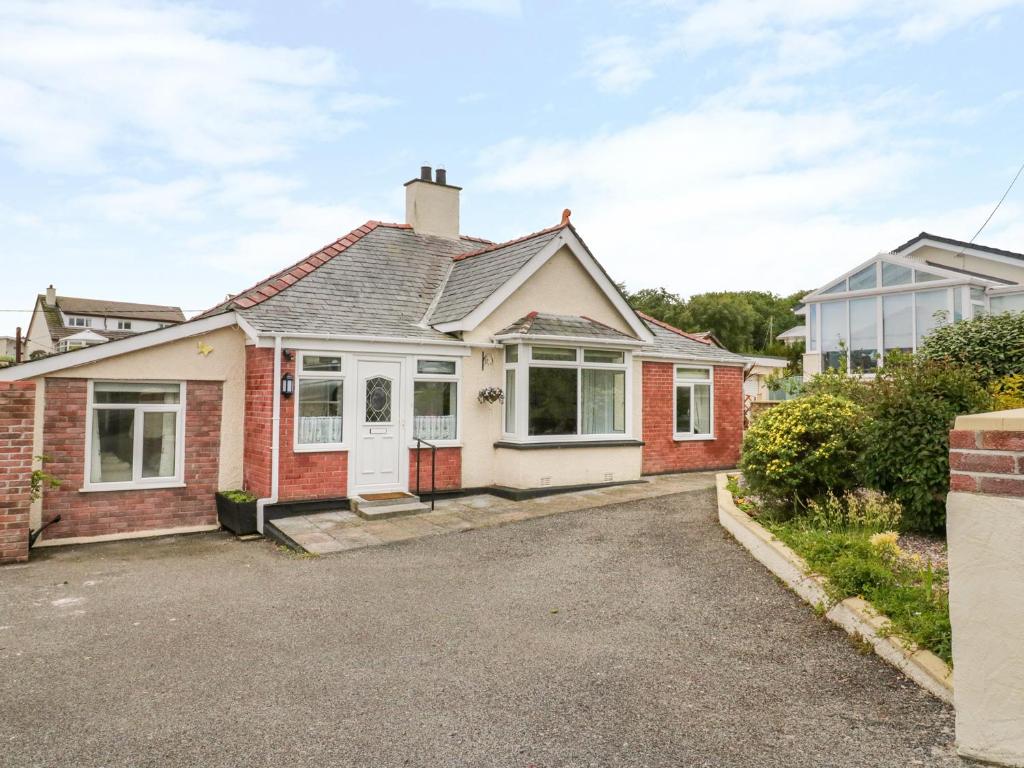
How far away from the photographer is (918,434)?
6.83 meters

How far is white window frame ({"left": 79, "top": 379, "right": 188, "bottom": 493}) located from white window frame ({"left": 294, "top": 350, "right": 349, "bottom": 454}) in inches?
69.5

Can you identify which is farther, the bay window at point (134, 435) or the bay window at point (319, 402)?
the bay window at point (319, 402)

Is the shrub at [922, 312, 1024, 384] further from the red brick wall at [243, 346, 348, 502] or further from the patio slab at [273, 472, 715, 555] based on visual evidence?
the red brick wall at [243, 346, 348, 502]

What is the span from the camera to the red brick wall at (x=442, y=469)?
11531 millimetres

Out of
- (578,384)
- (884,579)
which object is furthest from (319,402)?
(884,579)

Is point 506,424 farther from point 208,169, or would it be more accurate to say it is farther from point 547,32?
point 208,169

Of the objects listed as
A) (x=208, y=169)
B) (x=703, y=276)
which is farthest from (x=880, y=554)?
(x=703, y=276)

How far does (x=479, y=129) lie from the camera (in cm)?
1270

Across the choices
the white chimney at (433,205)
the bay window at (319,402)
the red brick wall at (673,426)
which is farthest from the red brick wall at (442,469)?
the white chimney at (433,205)

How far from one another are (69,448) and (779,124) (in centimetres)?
1227

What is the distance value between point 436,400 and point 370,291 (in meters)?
2.58

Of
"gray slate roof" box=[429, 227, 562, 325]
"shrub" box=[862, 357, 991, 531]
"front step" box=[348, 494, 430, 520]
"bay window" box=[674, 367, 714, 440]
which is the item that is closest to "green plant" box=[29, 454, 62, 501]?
"front step" box=[348, 494, 430, 520]

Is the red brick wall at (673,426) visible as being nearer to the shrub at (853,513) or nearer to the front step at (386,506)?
the front step at (386,506)

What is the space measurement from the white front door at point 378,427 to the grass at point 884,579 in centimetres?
653
